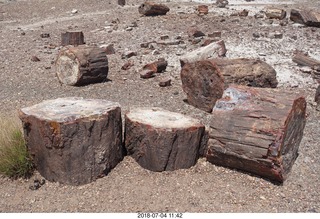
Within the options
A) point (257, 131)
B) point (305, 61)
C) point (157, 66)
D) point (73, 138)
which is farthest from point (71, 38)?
point (257, 131)

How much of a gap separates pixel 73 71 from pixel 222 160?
3.94 meters

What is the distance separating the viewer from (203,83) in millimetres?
5938

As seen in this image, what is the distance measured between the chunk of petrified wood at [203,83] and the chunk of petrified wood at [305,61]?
298 centimetres

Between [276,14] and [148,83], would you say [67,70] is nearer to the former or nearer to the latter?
[148,83]

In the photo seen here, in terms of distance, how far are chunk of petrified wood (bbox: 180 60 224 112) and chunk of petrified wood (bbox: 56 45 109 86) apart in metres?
1.81

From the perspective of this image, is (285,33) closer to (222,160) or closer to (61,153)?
(222,160)

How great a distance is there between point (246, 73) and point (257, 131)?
5.96 ft

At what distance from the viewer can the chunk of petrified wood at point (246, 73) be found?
5.50 meters

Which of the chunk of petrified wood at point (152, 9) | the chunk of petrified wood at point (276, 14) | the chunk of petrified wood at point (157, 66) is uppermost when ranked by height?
the chunk of petrified wood at point (276, 14)

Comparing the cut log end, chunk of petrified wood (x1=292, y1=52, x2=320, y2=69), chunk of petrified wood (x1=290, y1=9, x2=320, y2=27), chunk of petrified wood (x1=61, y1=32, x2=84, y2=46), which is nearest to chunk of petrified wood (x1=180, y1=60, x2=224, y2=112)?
the cut log end

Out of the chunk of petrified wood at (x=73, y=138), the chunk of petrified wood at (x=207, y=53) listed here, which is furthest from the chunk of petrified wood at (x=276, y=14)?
the chunk of petrified wood at (x=73, y=138)

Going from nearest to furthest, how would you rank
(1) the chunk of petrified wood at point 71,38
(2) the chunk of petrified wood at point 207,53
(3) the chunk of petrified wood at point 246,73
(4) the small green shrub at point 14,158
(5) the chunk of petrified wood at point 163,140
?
(5) the chunk of petrified wood at point 163,140 → (4) the small green shrub at point 14,158 → (3) the chunk of petrified wood at point 246,73 → (2) the chunk of petrified wood at point 207,53 → (1) the chunk of petrified wood at point 71,38

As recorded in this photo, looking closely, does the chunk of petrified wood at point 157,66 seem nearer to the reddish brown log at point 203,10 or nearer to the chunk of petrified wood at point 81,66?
the chunk of petrified wood at point 81,66

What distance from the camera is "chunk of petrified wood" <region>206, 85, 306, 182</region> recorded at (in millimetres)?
3879
